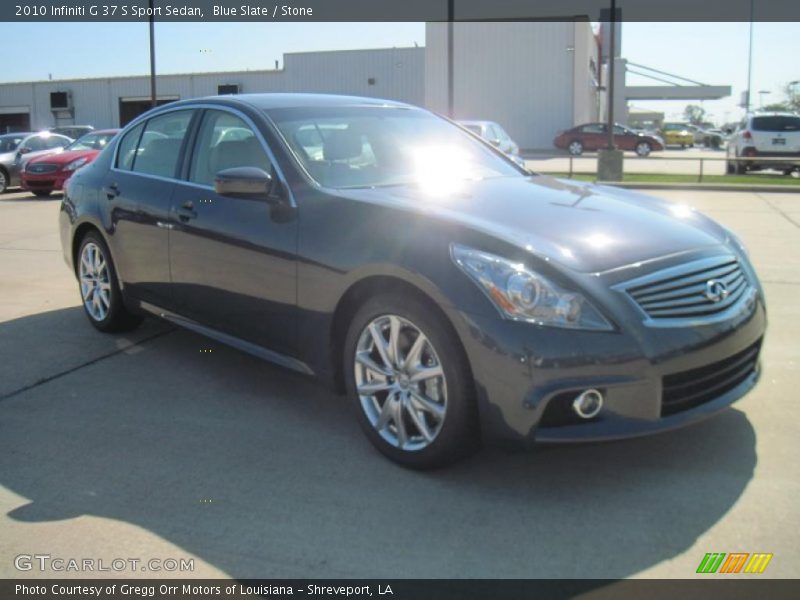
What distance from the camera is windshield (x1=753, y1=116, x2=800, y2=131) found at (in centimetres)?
2098

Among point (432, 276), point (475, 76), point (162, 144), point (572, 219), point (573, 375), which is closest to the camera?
point (573, 375)

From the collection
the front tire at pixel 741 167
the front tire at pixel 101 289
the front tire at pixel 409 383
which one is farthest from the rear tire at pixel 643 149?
the front tire at pixel 409 383

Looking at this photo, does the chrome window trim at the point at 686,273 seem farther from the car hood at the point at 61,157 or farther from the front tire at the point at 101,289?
the car hood at the point at 61,157

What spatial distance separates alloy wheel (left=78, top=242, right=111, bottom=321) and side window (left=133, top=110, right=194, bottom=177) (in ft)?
2.50

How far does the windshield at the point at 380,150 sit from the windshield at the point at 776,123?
18.6m

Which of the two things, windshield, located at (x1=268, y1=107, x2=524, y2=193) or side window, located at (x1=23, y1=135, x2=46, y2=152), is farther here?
side window, located at (x1=23, y1=135, x2=46, y2=152)

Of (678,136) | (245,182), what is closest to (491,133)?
(245,182)

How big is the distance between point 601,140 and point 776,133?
15.1m

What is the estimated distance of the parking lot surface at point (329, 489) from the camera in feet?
9.48

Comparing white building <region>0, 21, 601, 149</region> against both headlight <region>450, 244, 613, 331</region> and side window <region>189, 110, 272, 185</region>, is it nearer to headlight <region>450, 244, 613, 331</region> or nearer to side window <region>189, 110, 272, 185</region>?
side window <region>189, 110, 272, 185</region>

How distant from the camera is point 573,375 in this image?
3.05 meters

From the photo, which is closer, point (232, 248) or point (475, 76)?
point (232, 248)

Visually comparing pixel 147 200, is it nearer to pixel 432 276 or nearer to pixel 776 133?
pixel 432 276

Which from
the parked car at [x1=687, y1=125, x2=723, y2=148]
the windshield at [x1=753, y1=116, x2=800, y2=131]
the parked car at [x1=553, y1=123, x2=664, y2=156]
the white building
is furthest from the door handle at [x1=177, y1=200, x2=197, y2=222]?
the parked car at [x1=687, y1=125, x2=723, y2=148]
